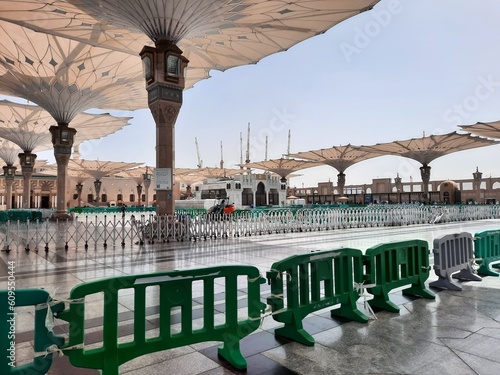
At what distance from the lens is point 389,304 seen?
4496 mm

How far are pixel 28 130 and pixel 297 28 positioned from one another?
87.0 feet

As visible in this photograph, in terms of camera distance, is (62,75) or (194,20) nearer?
(194,20)

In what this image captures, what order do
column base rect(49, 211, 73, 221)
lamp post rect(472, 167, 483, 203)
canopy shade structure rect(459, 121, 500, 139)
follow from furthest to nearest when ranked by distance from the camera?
1. lamp post rect(472, 167, 483, 203)
2. canopy shade structure rect(459, 121, 500, 139)
3. column base rect(49, 211, 73, 221)

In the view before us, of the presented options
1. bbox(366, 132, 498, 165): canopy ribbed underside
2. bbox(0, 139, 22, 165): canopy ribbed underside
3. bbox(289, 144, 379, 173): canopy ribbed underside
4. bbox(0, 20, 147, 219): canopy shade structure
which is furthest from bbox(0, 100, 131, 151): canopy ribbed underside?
bbox(366, 132, 498, 165): canopy ribbed underside

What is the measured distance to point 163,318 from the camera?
2.89m

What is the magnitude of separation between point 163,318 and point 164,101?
10343 mm

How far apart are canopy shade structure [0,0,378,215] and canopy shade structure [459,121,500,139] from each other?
20883 mm

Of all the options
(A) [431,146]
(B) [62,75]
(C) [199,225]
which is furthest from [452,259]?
(A) [431,146]

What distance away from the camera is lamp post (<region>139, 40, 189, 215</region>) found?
12.0 meters

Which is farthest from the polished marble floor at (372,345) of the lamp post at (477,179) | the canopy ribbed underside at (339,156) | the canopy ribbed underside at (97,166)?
the canopy ribbed underside at (97,166)

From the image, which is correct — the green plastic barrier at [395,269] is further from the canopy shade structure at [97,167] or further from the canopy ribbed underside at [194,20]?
the canopy shade structure at [97,167]

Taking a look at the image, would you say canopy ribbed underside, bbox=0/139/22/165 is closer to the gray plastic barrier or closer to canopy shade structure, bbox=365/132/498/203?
canopy shade structure, bbox=365/132/498/203

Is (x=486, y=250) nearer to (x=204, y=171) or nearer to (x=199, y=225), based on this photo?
(x=199, y=225)

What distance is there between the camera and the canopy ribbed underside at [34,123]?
2705 centimetres
